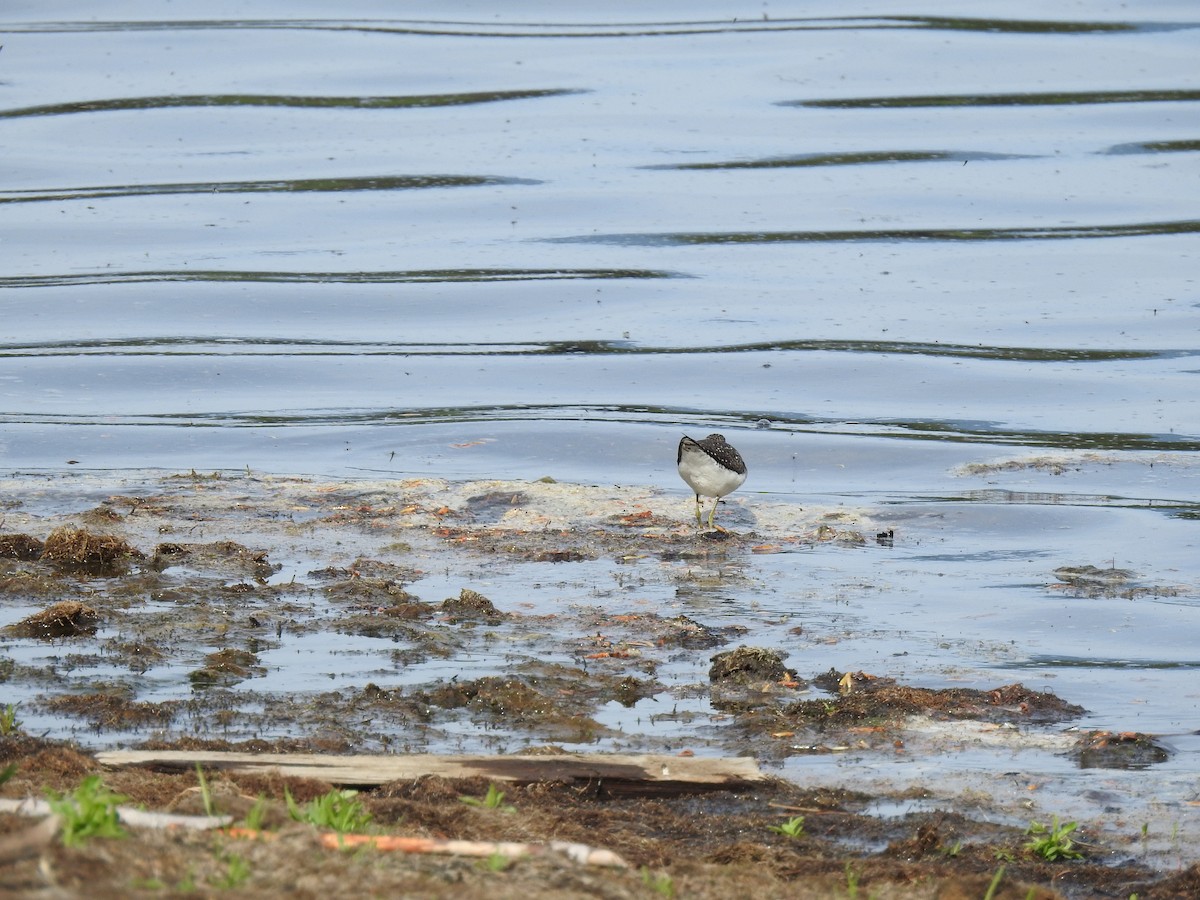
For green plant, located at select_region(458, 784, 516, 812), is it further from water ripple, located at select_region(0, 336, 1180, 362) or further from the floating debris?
water ripple, located at select_region(0, 336, 1180, 362)

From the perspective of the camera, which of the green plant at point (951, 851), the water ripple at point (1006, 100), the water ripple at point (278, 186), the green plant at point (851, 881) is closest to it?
the green plant at point (851, 881)

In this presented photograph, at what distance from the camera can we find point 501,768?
650 cm

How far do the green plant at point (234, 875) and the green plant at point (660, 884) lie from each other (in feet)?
3.54

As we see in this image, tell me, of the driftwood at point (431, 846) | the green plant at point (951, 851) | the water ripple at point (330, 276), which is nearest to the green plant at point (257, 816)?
the driftwood at point (431, 846)

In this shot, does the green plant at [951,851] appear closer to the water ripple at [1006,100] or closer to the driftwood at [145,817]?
the driftwood at [145,817]

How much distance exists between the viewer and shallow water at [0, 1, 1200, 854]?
10734 mm

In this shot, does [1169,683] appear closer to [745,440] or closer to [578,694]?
[578,694]

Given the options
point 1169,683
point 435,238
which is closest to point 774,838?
point 1169,683

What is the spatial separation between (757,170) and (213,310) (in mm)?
8327

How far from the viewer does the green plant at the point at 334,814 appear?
5047 mm

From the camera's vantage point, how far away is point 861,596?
9.70 metres

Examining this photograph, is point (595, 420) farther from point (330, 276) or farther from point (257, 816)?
point (257, 816)

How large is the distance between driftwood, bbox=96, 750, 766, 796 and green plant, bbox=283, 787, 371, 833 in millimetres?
817

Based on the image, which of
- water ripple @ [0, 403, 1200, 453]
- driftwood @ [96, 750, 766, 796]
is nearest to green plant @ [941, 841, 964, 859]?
driftwood @ [96, 750, 766, 796]
